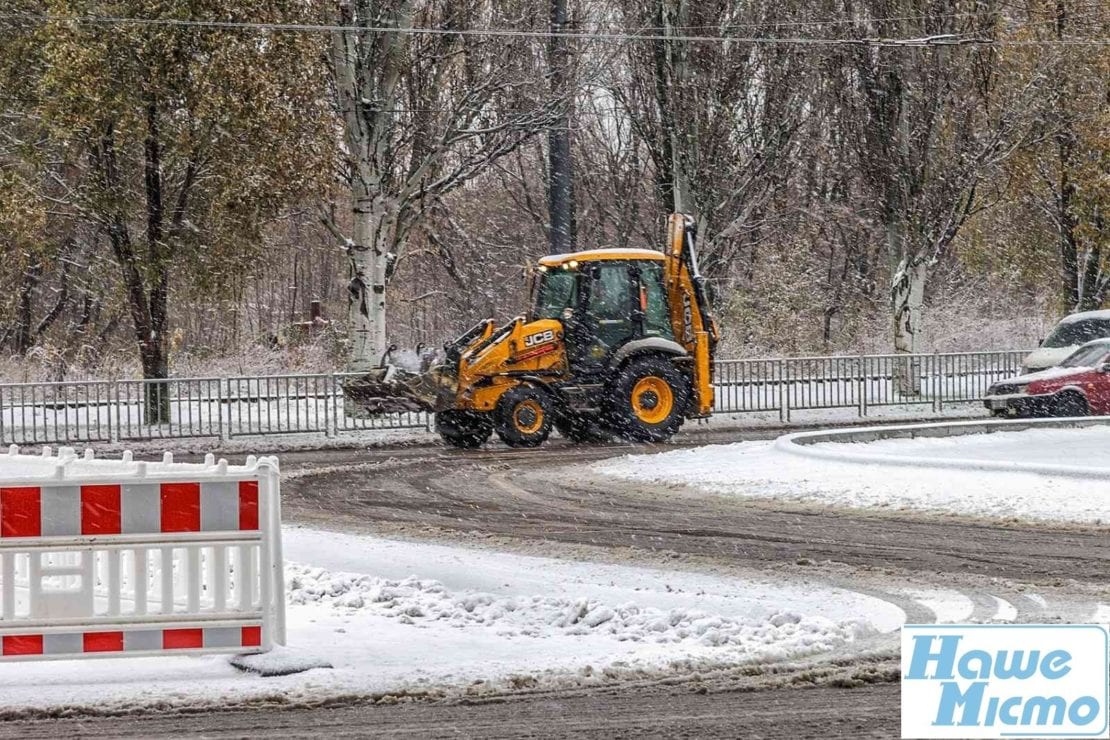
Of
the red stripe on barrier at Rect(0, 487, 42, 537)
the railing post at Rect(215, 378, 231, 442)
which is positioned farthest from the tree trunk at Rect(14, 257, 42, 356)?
the red stripe on barrier at Rect(0, 487, 42, 537)

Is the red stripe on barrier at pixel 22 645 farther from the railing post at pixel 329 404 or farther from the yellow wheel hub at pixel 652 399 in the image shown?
the railing post at pixel 329 404

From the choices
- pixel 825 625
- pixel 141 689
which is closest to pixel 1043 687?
pixel 825 625

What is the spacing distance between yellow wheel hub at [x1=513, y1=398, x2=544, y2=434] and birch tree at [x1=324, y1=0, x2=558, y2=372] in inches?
286

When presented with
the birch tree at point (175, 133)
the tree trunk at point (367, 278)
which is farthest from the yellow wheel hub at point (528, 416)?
the tree trunk at point (367, 278)

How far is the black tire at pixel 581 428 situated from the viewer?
24969mm

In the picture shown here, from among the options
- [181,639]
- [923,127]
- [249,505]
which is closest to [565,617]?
[249,505]

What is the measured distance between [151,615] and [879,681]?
359 centimetres

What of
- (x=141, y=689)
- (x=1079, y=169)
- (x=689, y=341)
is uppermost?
(x=1079, y=169)

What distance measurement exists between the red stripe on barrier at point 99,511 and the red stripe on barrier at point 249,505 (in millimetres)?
609

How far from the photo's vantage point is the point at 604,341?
2464 centimetres

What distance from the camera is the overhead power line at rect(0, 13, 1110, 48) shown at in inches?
1076

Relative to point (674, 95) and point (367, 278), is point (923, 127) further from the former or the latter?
point (367, 278)

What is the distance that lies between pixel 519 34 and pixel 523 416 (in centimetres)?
1073

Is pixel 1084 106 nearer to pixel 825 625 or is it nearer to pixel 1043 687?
pixel 825 625
